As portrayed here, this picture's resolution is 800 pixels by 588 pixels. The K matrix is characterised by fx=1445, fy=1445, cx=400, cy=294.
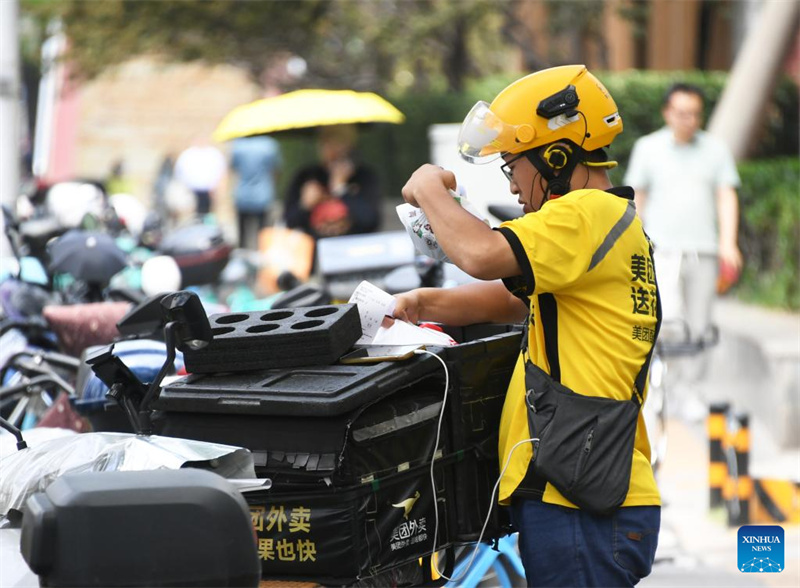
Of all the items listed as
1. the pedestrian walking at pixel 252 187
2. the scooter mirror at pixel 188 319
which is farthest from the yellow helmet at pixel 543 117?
the pedestrian walking at pixel 252 187

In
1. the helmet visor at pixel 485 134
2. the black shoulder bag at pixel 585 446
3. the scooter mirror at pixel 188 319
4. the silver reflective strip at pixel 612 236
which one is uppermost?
the helmet visor at pixel 485 134

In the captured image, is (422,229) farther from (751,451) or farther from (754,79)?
(754,79)

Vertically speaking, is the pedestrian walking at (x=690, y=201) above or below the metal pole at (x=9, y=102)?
below

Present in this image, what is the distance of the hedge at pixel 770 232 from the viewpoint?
40.0 feet

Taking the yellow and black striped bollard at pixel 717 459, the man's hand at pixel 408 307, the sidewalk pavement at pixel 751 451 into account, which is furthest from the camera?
the yellow and black striped bollard at pixel 717 459

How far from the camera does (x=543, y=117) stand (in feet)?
12.1

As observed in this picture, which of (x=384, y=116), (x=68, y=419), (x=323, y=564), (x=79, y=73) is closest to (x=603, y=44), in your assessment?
(x=79, y=73)

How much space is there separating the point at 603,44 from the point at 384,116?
1192 cm

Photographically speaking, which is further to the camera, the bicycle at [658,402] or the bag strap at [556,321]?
the bicycle at [658,402]

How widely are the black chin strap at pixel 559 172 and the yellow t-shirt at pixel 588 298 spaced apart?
0.14 m

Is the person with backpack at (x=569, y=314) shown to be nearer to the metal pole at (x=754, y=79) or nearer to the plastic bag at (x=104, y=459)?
the plastic bag at (x=104, y=459)

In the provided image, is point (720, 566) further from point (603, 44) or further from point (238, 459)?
point (603, 44)

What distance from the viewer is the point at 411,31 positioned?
2211cm

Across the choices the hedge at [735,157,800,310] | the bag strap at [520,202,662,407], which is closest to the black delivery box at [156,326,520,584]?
the bag strap at [520,202,662,407]
